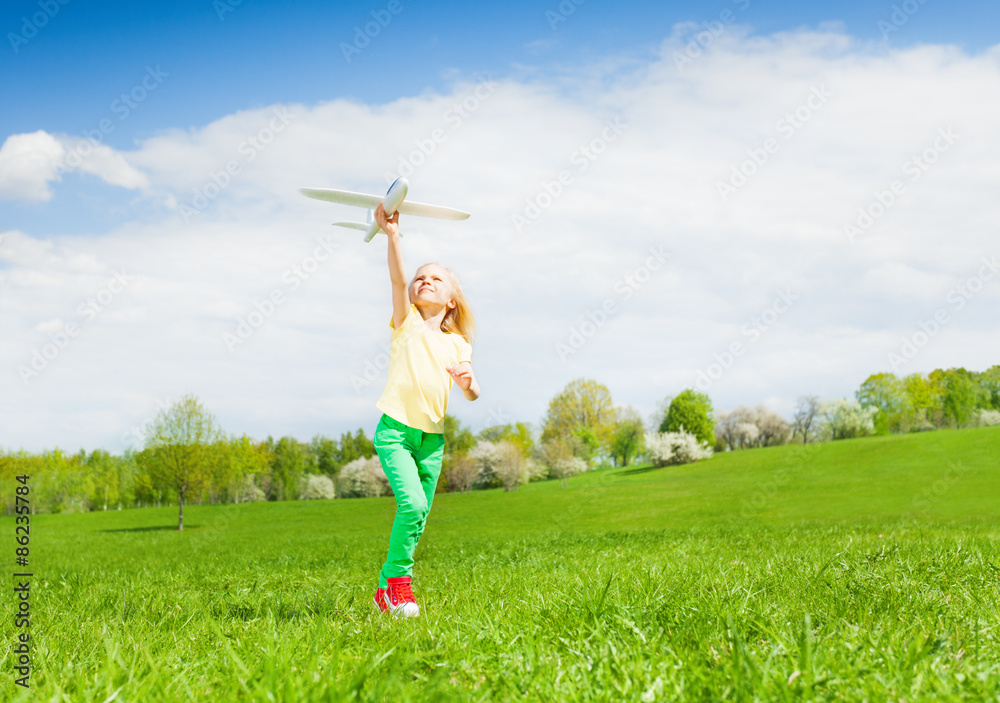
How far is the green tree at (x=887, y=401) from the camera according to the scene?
66875 mm

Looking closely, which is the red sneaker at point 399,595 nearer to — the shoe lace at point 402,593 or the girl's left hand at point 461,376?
the shoe lace at point 402,593

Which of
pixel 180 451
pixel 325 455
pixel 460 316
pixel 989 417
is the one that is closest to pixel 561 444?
pixel 325 455

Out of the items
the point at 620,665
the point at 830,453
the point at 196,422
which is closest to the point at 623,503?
the point at 830,453

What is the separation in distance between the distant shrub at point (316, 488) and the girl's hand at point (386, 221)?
198 ft

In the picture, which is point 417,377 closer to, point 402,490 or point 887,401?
point 402,490

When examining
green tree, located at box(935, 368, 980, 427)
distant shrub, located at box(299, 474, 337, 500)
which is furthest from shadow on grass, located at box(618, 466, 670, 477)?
green tree, located at box(935, 368, 980, 427)

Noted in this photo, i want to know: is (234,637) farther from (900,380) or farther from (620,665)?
(900,380)

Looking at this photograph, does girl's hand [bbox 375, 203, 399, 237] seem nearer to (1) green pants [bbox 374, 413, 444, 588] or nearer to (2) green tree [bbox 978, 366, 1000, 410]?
(1) green pants [bbox 374, 413, 444, 588]

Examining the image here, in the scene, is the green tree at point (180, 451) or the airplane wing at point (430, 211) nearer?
the airplane wing at point (430, 211)

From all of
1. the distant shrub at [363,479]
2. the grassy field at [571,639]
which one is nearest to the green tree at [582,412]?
the distant shrub at [363,479]

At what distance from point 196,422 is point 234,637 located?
3159 centimetres

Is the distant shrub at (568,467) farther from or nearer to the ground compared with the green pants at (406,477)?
nearer to the ground

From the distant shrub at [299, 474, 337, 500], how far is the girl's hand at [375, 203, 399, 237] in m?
60.2

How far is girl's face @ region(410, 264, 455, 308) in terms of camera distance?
16.4 feet
